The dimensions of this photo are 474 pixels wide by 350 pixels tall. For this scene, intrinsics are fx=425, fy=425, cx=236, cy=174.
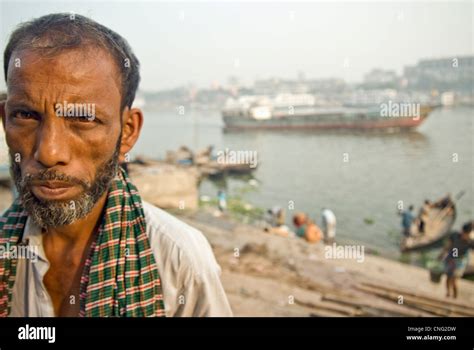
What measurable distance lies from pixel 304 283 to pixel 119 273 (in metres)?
3.14

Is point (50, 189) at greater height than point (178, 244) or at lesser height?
greater

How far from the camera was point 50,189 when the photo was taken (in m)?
1.30

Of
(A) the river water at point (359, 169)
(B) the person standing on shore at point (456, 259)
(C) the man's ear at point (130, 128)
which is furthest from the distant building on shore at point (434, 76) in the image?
(C) the man's ear at point (130, 128)

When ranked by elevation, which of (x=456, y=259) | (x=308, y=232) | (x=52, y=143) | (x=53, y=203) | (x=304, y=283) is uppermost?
(x=52, y=143)

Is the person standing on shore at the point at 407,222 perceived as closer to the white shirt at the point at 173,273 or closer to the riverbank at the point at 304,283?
the riverbank at the point at 304,283

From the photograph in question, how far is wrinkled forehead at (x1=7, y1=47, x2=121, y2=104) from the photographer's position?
126 cm

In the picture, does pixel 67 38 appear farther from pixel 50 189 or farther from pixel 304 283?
pixel 304 283

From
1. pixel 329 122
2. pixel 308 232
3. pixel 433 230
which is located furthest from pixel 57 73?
pixel 329 122

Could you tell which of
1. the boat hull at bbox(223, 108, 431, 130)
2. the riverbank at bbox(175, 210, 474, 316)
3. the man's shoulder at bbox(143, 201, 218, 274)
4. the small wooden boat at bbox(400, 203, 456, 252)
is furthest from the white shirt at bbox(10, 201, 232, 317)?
the boat hull at bbox(223, 108, 431, 130)

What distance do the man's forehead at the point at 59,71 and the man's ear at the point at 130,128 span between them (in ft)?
0.51

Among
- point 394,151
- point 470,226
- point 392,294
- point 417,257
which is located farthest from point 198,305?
point 394,151

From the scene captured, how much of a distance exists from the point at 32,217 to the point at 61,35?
0.57m

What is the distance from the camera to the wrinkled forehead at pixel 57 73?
4.14 feet
